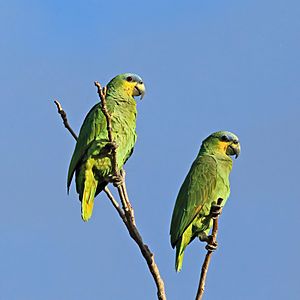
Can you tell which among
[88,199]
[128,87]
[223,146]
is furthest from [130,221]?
[223,146]

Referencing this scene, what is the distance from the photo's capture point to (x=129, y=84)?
6094 millimetres

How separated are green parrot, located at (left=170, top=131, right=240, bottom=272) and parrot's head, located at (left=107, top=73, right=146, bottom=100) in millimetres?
886

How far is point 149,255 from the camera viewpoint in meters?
3.83

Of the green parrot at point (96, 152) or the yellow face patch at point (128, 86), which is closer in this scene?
the green parrot at point (96, 152)

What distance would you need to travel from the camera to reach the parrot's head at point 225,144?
6.28 meters

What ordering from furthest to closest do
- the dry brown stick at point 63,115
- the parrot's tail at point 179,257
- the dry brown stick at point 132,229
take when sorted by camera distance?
the parrot's tail at point 179,257, the dry brown stick at point 63,115, the dry brown stick at point 132,229

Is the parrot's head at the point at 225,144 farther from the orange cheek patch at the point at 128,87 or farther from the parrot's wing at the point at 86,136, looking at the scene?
the parrot's wing at the point at 86,136

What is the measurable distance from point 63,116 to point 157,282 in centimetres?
153

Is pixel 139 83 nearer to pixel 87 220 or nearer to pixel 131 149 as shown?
pixel 131 149

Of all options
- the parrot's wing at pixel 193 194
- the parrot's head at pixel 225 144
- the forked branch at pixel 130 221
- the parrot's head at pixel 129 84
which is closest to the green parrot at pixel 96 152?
the parrot's head at pixel 129 84

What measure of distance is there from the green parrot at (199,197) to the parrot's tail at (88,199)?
0.73 meters

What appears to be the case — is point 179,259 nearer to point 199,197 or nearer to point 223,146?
point 199,197

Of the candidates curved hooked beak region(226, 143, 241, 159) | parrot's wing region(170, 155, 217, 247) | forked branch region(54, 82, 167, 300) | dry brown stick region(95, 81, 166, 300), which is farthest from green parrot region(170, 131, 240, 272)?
dry brown stick region(95, 81, 166, 300)

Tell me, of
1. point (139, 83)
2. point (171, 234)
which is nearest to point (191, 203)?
point (171, 234)
